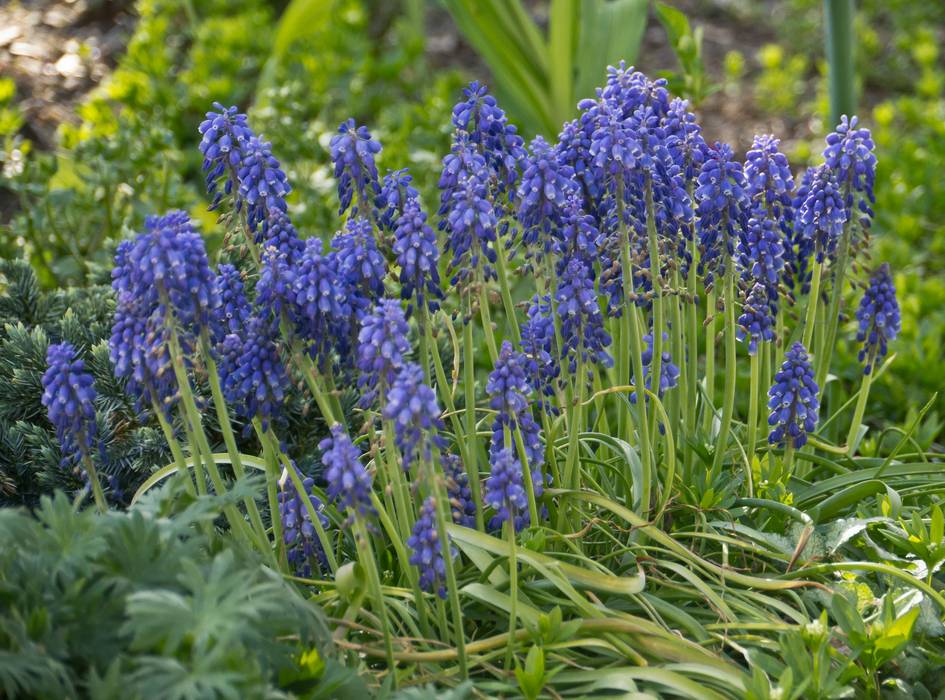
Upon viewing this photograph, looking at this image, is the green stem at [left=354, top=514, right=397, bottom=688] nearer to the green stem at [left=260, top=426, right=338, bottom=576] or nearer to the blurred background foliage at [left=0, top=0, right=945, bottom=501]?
the green stem at [left=260, top=426, right=338, bottom=576]

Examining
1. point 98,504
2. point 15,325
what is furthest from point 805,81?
point 98,504

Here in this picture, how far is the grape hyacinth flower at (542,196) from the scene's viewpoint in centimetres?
265

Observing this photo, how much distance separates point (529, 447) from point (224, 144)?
1063mm

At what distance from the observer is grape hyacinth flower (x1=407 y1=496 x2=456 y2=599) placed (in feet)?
7.94

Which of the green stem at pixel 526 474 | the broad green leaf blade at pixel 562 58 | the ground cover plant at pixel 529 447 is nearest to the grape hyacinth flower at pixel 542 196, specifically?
the ground cover plant at pixel 529 447

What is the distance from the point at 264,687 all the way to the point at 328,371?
2.95 ft

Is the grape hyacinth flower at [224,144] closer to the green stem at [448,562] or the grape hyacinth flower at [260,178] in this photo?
the grape hyacinth flower at [260,178]

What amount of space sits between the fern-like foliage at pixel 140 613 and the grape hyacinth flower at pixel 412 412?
0.38 metres

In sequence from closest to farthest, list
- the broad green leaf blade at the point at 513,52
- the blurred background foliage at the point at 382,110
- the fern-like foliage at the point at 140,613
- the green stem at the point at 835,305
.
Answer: the fern-like foliage at the point at 140,613 < the green stem at the point at 835,305 < the blurred background foliage at the point at 382,110 < the broad green leaf blade at the point at 513,52

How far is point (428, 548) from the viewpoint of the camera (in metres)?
2.46

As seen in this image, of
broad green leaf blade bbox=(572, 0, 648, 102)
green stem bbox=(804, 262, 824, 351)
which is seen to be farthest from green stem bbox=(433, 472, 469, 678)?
broad green leaf blade bbox=(572, 0, 648, 102)

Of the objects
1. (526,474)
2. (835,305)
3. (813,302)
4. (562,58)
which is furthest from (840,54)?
(526,474)

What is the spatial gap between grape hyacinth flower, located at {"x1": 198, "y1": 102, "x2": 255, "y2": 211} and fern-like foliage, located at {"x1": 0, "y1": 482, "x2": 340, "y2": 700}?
0.81m

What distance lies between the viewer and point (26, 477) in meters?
3.45
